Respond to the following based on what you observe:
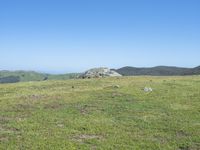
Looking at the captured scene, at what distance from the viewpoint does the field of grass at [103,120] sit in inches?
1053

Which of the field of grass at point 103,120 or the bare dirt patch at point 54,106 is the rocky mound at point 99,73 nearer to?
the field of grass at point 103,120

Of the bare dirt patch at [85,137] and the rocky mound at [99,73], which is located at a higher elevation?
the rocky mound at [99,73]

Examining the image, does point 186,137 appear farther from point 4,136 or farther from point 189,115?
point 4,136

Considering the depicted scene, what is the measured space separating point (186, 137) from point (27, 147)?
12.8 m

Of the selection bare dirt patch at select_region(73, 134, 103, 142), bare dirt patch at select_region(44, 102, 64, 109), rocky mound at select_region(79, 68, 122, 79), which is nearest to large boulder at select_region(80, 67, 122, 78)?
rocky mound at select_region(79, 68, 122, 79)

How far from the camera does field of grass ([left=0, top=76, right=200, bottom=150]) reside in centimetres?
2675

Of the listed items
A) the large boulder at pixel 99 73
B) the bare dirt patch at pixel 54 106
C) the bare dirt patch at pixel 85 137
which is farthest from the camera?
the large boulder at pixel 99 73

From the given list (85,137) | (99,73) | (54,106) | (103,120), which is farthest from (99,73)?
(85,137)

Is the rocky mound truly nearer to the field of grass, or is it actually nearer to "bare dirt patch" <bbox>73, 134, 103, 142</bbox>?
the field of grass

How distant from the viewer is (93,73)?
98.2 meters

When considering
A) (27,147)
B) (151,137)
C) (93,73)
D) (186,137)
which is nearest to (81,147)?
(27,147)

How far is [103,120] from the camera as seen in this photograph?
34.6 metres

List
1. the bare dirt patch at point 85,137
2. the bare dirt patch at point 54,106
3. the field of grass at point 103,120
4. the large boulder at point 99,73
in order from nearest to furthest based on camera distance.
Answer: the field of grass at point 103,120 < the bare dirt patch at point 85,137 < the bare dirt patch at point 54,106 < the large boulder at point 99,73

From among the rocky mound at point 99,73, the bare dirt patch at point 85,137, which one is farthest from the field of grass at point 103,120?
the rocky mound at point 99,73
